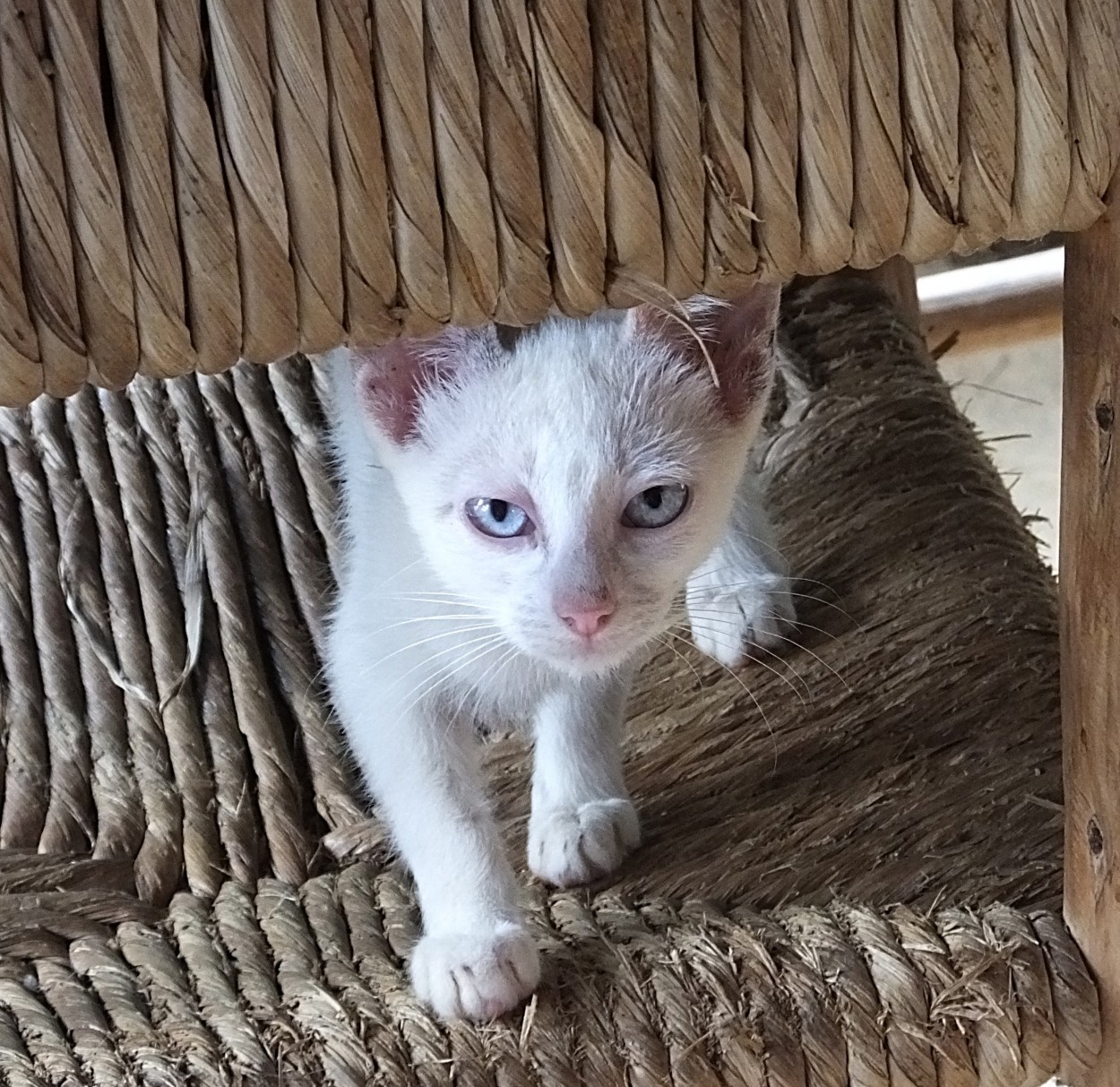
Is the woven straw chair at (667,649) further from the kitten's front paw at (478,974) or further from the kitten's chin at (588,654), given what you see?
the kitten's chin at (588,654)

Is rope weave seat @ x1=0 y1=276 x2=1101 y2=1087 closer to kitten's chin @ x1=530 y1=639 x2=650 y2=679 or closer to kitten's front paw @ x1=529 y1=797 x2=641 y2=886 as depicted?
kitten's front paw @ x1=529 y1=797 x2=641 y2=886

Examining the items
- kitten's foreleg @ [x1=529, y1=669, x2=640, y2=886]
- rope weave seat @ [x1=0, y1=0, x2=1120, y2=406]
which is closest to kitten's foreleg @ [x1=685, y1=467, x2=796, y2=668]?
kitten's foreleg @ [x1=529, y1=669, x2=640, y2=886]

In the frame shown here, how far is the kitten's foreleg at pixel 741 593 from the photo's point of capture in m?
1.08

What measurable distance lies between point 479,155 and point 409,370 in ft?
1.05

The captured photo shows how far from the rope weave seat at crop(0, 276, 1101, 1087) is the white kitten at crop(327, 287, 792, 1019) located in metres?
0.04

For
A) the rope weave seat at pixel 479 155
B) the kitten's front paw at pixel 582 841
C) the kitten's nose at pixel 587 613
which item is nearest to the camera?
the rope weave seat at pixel 479 155

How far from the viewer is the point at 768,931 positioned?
0.79 metres

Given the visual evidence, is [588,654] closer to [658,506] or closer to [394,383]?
[658,506]

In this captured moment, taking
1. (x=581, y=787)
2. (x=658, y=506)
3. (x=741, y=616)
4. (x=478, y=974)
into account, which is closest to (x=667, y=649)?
(x=741, y=616)

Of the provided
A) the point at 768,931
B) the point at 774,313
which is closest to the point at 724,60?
the point at 774,313

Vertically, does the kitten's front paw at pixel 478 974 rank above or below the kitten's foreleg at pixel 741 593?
below

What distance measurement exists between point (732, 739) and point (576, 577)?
0.99 ft

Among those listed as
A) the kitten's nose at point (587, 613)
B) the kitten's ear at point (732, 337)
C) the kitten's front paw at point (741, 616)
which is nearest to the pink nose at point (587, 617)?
the kitten's nose at point (587, 613)

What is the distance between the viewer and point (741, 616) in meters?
1.08
